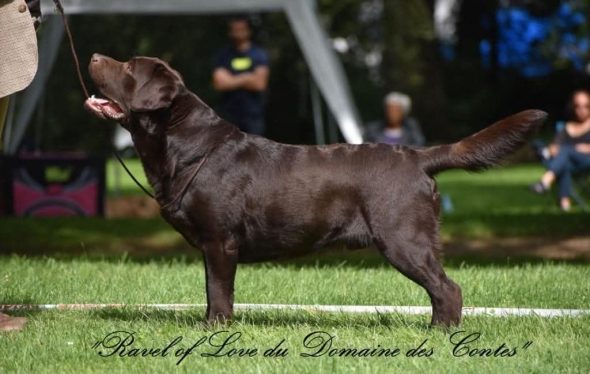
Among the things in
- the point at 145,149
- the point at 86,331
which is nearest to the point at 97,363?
the point at 86,331

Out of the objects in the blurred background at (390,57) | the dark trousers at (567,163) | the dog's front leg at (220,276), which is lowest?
the blurred background at (390,57)

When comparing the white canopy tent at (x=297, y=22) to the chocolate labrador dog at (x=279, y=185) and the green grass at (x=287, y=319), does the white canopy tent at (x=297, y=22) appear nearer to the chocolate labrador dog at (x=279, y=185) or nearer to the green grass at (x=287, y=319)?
the green grass at (x=287, y=319)

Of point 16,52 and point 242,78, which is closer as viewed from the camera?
point 16,52

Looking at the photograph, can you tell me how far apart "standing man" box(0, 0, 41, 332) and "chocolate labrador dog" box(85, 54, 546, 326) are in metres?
0.41

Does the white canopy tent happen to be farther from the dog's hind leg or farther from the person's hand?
the dog's hind leg

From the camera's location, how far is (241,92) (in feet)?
39.2

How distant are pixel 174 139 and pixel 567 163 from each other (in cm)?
918

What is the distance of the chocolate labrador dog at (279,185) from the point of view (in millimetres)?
5383

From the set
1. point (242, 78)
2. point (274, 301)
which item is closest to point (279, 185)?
point (274, 301)

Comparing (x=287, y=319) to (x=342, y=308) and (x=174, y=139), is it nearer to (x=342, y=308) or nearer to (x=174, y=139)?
(x=342, y=308)

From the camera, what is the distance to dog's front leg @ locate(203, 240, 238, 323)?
214 inches

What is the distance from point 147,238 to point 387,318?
590 centimetres

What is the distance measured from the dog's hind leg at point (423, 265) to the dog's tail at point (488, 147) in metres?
0.40

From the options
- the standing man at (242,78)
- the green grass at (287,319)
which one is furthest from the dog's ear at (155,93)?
the standing man at (242,78)
